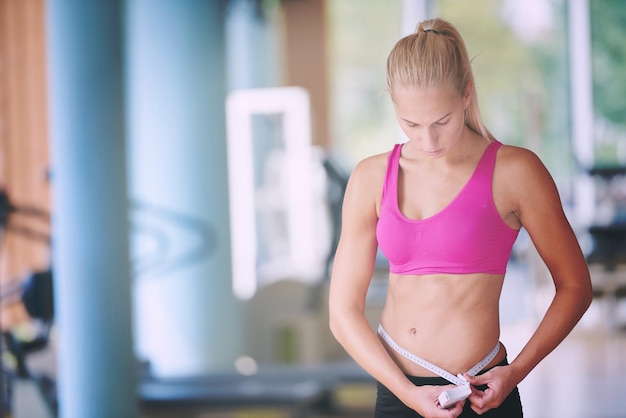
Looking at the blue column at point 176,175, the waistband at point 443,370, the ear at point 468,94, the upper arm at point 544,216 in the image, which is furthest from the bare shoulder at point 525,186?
the blue column at point 176,175

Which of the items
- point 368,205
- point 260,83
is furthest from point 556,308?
point 260,83

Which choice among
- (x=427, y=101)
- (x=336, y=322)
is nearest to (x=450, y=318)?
(x=336, y=322)

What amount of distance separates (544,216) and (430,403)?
0.35 metres

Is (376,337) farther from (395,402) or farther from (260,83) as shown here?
(260,83)

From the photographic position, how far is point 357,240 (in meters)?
1.36

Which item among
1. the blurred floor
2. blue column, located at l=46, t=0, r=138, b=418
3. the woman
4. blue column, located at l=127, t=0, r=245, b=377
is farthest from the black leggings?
blue column, located at l=127, t=0, r=245, b=377

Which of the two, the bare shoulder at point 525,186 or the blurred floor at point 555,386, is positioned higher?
the bare shoulder at point 525,186

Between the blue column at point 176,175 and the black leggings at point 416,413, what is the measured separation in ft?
11.0

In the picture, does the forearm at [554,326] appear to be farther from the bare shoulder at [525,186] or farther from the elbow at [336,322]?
the elbow at [336,322]

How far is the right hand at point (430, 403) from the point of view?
124cm

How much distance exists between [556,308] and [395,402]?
31 centimetres

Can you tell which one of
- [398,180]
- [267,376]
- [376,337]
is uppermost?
[398,180]

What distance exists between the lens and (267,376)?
445 centimetres

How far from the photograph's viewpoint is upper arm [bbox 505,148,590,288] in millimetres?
1266
